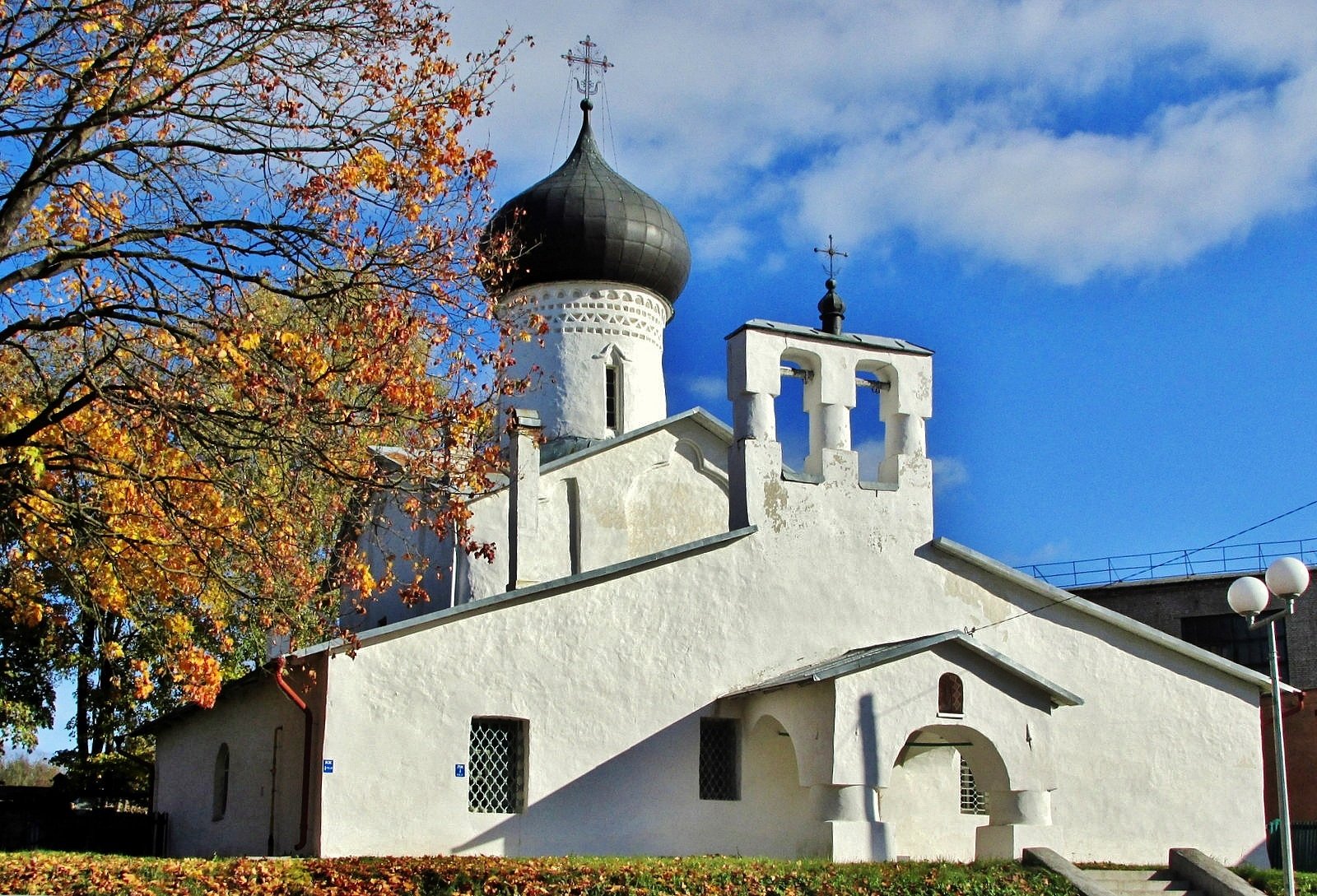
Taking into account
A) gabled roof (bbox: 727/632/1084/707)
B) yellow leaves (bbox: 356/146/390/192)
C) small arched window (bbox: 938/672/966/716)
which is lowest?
small arched window (bbox: 938/672/966/716)

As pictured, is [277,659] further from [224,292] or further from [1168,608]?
[1168,608]

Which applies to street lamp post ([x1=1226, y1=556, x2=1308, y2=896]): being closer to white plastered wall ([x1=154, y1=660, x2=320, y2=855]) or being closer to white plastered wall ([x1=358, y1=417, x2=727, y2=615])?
white plastered wall ([x1=154, y1=660, x2=320, y2=855])

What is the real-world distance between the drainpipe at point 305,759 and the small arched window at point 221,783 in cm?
363

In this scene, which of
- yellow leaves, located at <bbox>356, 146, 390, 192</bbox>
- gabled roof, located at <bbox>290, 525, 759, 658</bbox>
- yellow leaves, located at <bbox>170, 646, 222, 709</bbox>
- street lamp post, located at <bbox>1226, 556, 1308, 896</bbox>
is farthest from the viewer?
gabled roof, located at <bbox>290, 525, 759, 658</bbox>

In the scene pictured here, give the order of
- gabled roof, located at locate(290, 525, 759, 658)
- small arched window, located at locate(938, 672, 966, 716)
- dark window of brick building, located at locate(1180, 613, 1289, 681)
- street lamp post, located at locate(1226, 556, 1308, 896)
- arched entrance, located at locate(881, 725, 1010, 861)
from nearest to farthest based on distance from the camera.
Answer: street lamp post, located at locate(1226, 556, 1308, 896)
gabled roof, located at locate(290, 525, 759, 658)
small arched window, located at locate(938, 672, 966, 716)
arched entrance, located at locate(881, 725, 1010, 861)
dark window of brick building, located at locate(1180, 613, 1289, 681)

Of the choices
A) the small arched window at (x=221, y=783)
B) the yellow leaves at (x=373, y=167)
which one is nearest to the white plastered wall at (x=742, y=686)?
the small arched window at (x=221, y=783)

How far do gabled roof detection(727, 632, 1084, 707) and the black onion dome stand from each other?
862 centimetres

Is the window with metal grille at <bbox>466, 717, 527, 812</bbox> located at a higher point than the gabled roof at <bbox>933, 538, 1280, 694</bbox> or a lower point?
lower

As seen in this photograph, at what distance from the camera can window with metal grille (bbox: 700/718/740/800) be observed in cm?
1708

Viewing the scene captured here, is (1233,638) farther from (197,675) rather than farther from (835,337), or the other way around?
(197,675)

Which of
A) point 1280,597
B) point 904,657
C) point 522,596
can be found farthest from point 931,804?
point 1280,597

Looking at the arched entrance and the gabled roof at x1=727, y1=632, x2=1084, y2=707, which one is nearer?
the gabled roof at x1=727, y1=632, x2=1084, y2=707

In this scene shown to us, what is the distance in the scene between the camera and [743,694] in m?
16.9

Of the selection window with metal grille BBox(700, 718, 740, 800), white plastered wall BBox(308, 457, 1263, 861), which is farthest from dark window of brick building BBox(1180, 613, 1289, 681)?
window with metal grille BBox(700, 718, 740, 800)
